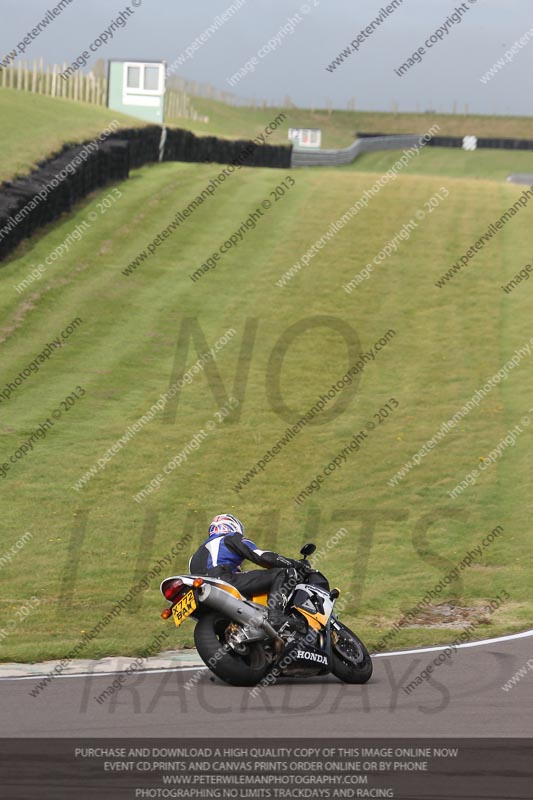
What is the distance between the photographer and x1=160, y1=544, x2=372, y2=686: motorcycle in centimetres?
822

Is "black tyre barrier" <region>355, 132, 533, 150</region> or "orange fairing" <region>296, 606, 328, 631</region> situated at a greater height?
"orange fairing" <region>296, 606, 328, 631</region>

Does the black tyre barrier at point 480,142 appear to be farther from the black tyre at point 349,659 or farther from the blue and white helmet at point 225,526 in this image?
the black tyre at point 349,659

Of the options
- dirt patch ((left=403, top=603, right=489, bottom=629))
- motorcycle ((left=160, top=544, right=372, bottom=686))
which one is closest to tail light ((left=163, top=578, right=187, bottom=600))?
motorcycle ((left=160, top=544, right=372, bottom=686))

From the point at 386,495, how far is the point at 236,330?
8.48 metres

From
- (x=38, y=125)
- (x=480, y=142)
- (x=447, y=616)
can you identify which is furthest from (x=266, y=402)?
(x=480, y=142)

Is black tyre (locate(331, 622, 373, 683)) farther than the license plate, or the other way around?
black tyre (locate(331, 622, 373, 683))

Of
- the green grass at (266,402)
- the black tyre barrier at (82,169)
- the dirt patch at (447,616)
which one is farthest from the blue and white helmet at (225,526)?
the black tyre barrier at (82,169)

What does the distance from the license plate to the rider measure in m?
0.46

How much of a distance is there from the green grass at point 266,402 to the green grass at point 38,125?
6.05ft

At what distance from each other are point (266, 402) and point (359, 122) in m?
87.1

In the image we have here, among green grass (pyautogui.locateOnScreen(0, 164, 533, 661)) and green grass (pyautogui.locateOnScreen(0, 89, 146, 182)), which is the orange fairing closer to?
green grass (pyautogui.locateOnScreen(0, 164, 533, 661))

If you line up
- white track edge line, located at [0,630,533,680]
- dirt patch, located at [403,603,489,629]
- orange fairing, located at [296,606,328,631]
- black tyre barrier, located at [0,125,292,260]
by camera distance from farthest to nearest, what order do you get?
black tyre barrier, located at [0,125,292,260], dirt patch, located at [403,603,489,629], white track edge line, located at [0,630,533,680], orange fairing, located at [296,606,328,631]

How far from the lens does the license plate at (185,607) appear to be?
8.21 metres
